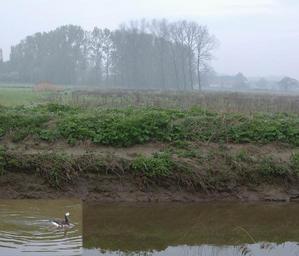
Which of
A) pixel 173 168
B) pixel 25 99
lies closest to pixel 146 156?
pixel 173 168

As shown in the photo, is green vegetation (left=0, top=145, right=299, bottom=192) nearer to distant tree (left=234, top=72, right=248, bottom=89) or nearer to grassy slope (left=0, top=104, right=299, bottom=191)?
grassy slope (left=0, top=104, right=299, bottom=191)

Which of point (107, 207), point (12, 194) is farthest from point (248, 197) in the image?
point (12, 194)

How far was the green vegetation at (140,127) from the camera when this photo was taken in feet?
42.2

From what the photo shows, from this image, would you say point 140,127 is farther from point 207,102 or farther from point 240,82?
point 240,82

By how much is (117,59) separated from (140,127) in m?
51.5

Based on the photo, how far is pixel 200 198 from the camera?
39.1 feet

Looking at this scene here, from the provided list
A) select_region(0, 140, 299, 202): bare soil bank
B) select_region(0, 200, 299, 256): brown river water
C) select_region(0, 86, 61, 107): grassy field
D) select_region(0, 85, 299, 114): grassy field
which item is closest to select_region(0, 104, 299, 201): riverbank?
select_region(0, 140, 299, 202): bare soil bank

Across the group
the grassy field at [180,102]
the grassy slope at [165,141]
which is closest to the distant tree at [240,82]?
the grassy field at [180,102]

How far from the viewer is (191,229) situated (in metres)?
9.77

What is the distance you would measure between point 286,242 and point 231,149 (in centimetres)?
409

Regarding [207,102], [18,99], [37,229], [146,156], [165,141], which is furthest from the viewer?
[18,99]

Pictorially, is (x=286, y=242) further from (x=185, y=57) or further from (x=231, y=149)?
(x=185, y=57)

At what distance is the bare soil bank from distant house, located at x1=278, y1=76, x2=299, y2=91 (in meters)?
57.0

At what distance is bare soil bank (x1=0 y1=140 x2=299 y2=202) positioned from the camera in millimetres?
11609
